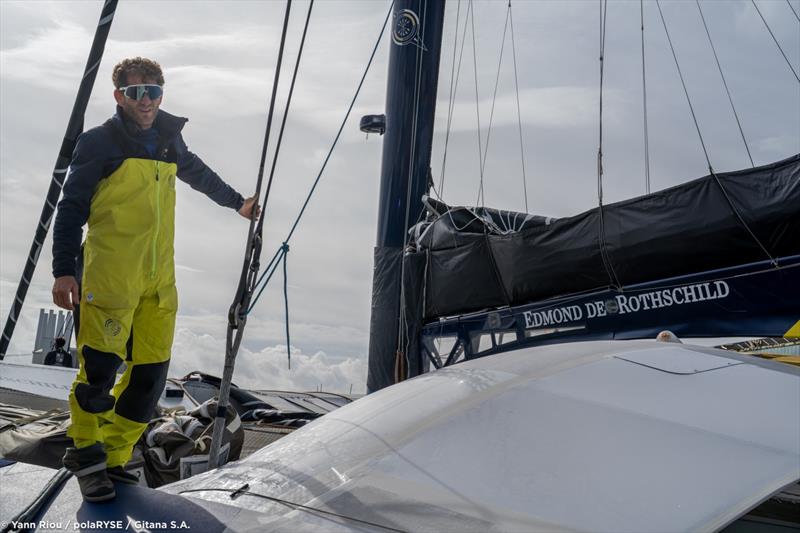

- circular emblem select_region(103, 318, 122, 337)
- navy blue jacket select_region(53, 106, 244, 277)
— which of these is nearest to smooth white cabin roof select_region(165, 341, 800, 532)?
circular emblem select_region(103, 318, 122, 337)

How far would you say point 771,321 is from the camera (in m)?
2.95

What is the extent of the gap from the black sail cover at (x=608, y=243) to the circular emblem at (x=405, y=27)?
1455mm

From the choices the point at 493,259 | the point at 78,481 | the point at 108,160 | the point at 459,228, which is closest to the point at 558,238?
the point at 493,259

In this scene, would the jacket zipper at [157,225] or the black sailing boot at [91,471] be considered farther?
the jacket zipper at [157,225]

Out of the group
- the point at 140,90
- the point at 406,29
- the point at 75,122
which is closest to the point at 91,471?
the point at 140,90

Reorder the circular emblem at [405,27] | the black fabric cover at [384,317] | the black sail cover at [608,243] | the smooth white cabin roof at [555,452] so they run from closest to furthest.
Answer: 1. the smooth white cabin roof at [555,452]
2. the black sail cover at [608,243]
3. the black fabric cover at [384,317]
4. the circular emblem at [405,27]

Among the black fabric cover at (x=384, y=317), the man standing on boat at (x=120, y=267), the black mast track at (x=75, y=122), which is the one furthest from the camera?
the black fabric cover at (x=384, y=317)

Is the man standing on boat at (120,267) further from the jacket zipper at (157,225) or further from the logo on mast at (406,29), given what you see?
the logo on mast at (406,29)

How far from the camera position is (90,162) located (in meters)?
2.23

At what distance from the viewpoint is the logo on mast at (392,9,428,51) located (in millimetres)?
5195

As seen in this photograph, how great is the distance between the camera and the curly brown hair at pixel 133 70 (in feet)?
7.64

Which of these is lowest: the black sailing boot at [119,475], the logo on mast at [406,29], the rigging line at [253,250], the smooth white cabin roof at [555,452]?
the black sailing boot at [119,475]

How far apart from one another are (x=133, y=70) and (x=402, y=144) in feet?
9.56

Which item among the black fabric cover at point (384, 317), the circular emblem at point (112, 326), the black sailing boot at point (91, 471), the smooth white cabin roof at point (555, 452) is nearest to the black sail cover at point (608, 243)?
the black fabric cover at point (384, 317)
